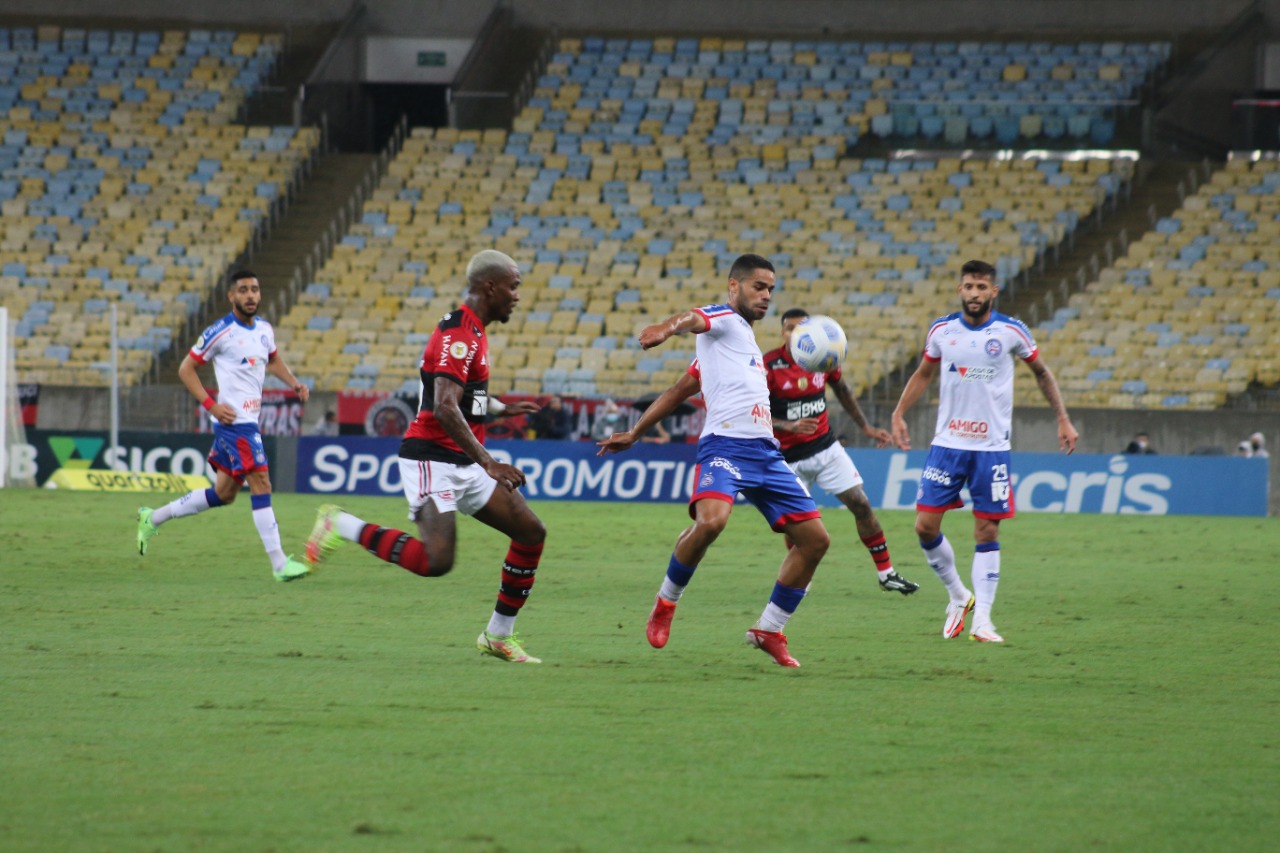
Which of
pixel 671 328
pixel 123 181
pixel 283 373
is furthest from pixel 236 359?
pixel 123 181

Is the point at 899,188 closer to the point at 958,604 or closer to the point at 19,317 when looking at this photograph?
the point at 19,317

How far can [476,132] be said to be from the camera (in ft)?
117

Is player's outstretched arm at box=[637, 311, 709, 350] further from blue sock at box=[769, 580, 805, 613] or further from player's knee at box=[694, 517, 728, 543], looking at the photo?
blue sock at box=[769, 580, 805, 613]

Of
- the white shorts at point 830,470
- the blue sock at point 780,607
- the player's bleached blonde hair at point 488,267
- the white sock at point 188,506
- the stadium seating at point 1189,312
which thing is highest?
the stadium seating at point 1189,312

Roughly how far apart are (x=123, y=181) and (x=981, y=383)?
28.1 metres

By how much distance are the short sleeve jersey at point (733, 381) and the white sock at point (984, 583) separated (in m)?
1.93

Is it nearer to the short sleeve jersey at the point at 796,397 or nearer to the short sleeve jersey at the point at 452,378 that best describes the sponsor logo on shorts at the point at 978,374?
the short sleeve jersey at the point at 796,397

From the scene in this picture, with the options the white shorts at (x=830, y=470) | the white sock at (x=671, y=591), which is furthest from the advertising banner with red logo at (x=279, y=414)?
the white sock at (x=671, y=591)

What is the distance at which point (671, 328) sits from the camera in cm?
772

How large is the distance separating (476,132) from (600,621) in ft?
87.3

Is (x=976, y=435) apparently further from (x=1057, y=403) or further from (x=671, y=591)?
(x=671, y=591)

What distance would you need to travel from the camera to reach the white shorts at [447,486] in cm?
825

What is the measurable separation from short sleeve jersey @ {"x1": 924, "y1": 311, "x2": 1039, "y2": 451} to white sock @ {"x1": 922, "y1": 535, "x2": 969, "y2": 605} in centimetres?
68

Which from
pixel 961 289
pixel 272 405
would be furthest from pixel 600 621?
pixel 272 405
